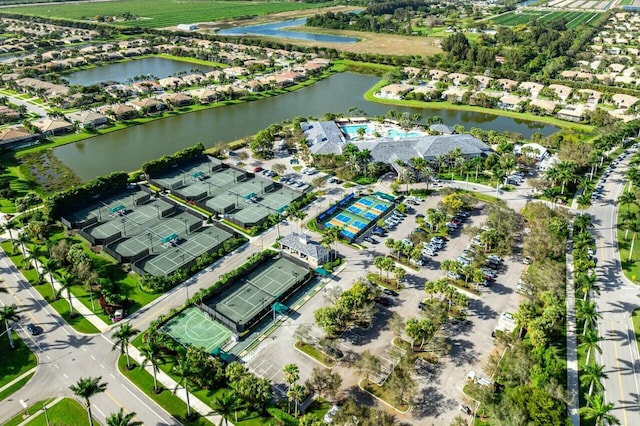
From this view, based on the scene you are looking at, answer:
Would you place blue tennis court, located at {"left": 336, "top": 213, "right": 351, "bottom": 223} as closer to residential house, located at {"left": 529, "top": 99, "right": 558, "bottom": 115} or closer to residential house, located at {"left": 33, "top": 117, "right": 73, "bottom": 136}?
residential house, located at {"left": 33, "top": 117, "right": 73, "bottom": 136}

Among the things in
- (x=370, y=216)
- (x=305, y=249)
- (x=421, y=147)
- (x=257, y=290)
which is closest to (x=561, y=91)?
(x=421, y=147)

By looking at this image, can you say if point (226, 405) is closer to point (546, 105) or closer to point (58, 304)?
point (58, 304)

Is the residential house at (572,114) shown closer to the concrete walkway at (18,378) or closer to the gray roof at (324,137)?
the gray roof at (324,137)

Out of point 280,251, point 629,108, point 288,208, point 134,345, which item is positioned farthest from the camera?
point 629,108

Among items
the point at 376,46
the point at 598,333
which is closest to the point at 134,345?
the point at 598,333

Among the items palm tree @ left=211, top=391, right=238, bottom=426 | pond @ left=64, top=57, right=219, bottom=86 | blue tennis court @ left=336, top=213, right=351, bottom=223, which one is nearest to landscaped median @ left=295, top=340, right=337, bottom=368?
palm tree @ left=211, top=391, right=238, bottom=426

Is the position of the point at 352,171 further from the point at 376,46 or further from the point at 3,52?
the point at 3,52
